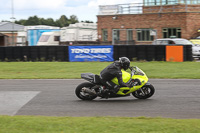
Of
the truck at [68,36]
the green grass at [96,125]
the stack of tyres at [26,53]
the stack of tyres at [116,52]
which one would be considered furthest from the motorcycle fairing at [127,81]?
the truck at [68,36]

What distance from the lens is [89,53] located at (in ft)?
81.4

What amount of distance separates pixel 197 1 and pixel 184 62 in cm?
1990

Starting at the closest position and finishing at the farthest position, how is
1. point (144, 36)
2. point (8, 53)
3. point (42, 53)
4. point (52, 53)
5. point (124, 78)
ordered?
point (124, 78)
point (52, 53)
point (42, 53)
point (8, 53)
point (144, 36)

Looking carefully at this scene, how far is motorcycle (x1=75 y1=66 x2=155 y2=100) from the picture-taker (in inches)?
403

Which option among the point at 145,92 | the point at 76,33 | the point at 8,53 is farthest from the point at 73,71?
the point at 76,33

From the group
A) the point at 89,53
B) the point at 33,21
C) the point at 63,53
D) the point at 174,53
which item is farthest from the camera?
the point at 33,21

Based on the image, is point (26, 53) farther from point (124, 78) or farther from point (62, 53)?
point (124, 78)

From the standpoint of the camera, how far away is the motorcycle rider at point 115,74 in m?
10.0

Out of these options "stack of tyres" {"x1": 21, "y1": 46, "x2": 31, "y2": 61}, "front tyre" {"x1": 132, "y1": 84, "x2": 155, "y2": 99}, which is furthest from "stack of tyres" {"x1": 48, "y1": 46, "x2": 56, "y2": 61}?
"front tyre" {"x1": 132, "y1": 84, "x2": 155, "y2": 99}

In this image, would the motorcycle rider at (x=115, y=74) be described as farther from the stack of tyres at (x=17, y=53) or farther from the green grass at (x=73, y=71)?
the stack of tyres at (x=17, y=53)

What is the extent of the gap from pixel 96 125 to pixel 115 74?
3.48m

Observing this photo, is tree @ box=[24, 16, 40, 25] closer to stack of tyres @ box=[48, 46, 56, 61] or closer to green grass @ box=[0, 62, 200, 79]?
stack of tyres @ box=[48, 46, 56, 61]

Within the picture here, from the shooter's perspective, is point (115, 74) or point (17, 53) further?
point (17, 53)

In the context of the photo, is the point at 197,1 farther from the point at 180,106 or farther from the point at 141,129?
the point at 141,129
